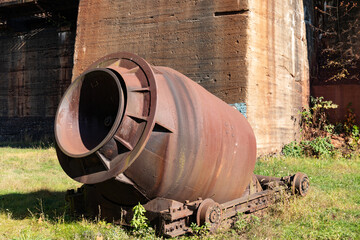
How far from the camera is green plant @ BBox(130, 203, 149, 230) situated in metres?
3.54

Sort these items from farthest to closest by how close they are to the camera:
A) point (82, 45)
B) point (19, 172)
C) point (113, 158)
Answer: point (82, 45) → point (19, 172) → point (113, 158)

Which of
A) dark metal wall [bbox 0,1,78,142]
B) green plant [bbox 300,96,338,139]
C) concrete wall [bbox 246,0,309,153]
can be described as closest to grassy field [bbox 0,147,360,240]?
concrete wall [bbox 246,0,309,153]

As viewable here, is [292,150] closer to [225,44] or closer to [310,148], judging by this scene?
[310,148]

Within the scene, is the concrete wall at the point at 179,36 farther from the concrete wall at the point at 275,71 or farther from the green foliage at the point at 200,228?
the green foliage at the point at 200,228

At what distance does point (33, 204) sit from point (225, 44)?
231 inches

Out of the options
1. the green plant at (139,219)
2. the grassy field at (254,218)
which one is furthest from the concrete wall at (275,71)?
the green plant at (139,219)

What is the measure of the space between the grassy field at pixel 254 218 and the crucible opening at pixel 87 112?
935 mm

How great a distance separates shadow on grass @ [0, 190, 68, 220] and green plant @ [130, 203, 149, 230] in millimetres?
1256

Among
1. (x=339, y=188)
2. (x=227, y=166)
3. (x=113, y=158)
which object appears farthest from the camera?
(x=339, y=188)

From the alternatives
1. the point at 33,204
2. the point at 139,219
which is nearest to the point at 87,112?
the point at 139,219

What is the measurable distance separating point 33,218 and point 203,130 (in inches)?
92.0

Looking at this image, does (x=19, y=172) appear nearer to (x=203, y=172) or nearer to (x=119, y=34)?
(x=119, y=34)

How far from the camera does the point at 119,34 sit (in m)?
10.5

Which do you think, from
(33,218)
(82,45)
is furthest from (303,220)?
(82,45)
